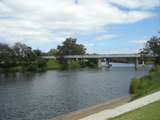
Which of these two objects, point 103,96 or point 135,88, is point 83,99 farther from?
point 135,88

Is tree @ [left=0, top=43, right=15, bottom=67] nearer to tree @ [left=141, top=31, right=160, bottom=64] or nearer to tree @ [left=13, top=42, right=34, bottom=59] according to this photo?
tree @ [left=13, top=42, right=34, bottom=59]

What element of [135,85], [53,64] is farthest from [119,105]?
[53,64]

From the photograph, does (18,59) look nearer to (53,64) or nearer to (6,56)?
(6,56)

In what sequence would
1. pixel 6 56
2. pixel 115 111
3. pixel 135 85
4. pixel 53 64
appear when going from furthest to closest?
pixel 53 64, pixel 6 56, pixel 135 85, pixel 115 111

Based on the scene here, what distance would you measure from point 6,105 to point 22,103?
2.22 m

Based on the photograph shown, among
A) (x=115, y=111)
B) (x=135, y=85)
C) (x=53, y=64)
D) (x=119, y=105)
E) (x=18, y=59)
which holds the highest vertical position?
(x=18, y=59)

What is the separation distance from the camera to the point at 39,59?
16388 centimetres

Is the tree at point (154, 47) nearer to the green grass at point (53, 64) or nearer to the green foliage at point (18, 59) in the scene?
the green foliage at point (18, 59)

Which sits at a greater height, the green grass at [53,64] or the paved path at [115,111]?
the paved path at [115,111]

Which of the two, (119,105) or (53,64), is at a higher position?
(119,105)

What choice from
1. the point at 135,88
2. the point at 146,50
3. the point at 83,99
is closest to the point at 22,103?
the point at 83,99

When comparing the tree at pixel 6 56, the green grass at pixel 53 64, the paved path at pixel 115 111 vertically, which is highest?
the tree at pixel 6 56

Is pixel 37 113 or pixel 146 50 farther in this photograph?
pixel 146 50

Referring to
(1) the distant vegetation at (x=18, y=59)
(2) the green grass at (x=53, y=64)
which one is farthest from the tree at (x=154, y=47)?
(2) the green grass at (x=53, y=64)
